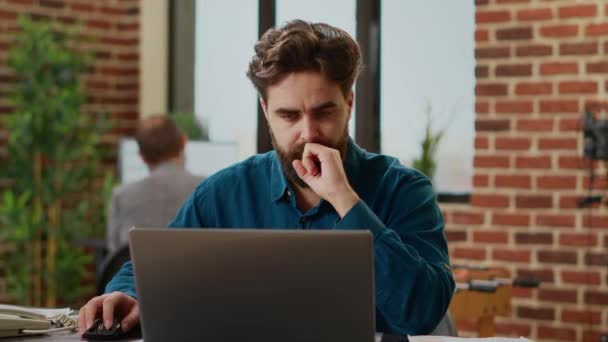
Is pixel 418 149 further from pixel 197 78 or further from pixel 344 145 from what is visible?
pixel 344 145

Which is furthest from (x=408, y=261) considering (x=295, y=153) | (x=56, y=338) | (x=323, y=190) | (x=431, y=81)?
(x=431, y=81)

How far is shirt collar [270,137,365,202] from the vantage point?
2057mm

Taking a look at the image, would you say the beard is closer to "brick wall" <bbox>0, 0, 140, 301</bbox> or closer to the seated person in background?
the seated person in background

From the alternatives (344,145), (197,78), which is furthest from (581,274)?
Result: (197,78)

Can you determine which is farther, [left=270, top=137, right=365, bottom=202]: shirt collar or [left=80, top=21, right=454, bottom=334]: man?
[left=270, top=137, right=365, bottom=202]: shirt collar

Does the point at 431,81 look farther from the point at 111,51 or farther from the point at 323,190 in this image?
the point at 323,190

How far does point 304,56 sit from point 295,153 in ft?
0.64

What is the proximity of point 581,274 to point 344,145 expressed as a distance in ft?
6.70

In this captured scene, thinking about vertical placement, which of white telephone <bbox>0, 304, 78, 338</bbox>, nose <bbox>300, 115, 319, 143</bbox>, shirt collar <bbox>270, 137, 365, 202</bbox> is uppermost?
nose <bbox>300, 115, 319, 143</bbox>

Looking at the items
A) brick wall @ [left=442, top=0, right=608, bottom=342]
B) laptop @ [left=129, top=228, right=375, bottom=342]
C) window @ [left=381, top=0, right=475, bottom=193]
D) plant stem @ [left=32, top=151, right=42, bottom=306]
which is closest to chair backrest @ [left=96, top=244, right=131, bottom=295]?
laptop @ [left=129, top=228, right=375, bottom=342]

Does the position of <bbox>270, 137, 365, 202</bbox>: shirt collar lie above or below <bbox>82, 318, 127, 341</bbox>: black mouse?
above

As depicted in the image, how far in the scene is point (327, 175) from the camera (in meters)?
1.83

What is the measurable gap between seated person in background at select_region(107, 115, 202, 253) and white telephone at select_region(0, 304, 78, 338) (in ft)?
6.28

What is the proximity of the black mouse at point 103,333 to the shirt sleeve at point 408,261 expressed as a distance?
436 mm
